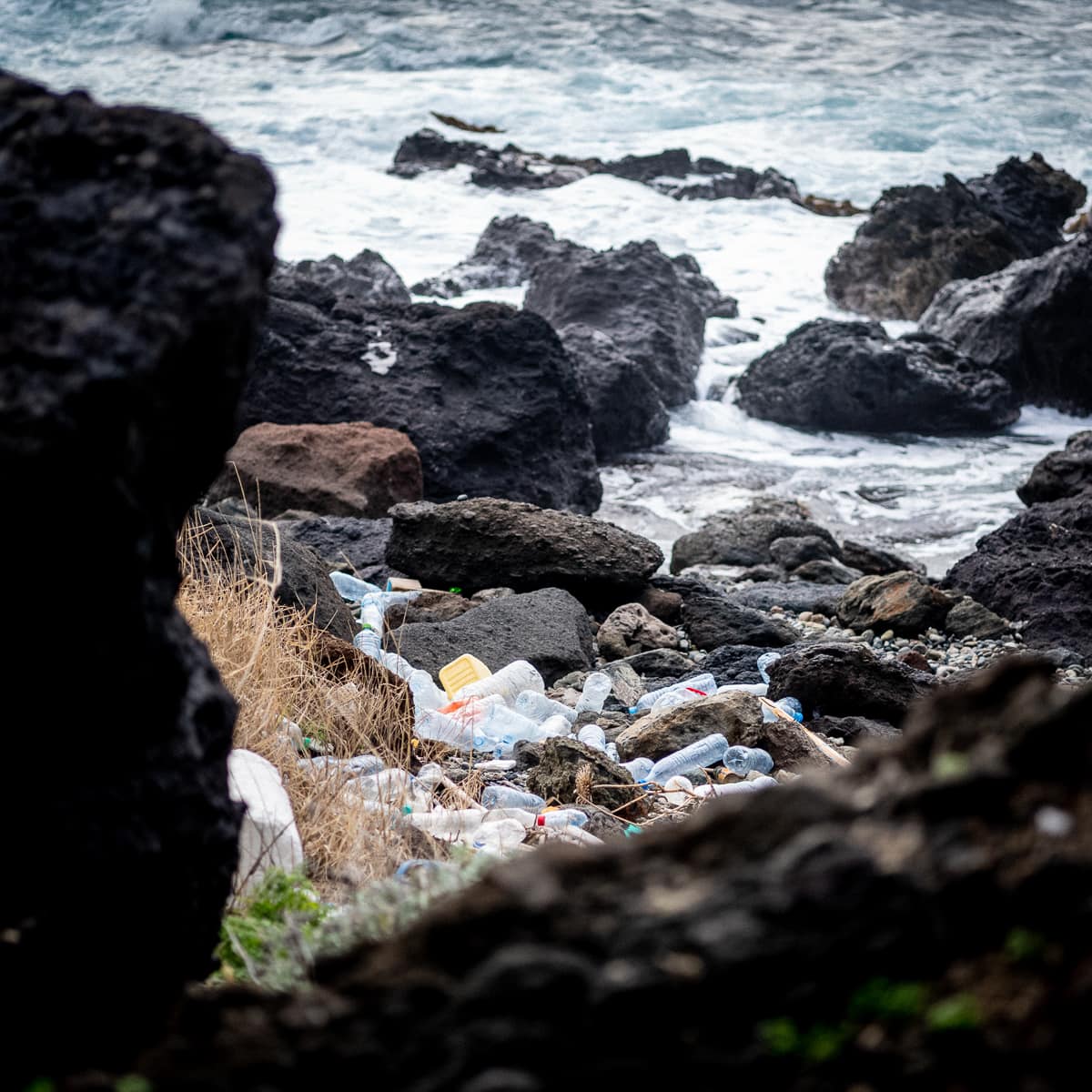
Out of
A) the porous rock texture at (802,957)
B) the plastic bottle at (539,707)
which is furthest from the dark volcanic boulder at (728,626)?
the porous rock texture at (802,957)

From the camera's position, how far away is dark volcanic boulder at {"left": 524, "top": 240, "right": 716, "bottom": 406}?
15125mm

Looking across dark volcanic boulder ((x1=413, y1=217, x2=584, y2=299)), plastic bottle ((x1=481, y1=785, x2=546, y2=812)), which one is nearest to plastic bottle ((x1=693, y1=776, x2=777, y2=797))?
plastic bottle ((x1=481, y1=785, x2=546, y2=812))

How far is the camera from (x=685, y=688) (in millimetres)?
5270

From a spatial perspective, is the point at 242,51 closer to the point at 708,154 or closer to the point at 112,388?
the point at 708,154

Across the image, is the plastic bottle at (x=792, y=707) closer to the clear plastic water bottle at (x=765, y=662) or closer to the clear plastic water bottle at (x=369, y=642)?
the clear plastic water bottle at (x=765, y=662)

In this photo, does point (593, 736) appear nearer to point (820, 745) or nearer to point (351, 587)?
point (820, 745)

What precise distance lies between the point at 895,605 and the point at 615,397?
6.68 m

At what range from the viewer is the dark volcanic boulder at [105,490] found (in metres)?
1.35

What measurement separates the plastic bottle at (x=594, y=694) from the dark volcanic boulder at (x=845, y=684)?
2.30 ft

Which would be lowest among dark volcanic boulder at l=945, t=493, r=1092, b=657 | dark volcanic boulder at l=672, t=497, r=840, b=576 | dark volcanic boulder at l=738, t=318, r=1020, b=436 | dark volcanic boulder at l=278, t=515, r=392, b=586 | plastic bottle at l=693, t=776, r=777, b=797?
dark volcanic boulder at l=738, t=318, r=1020, b=436

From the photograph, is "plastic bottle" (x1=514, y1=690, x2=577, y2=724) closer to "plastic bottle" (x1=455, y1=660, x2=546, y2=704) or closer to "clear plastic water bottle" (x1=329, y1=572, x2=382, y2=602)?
"plastic bottle" (x1=455, y1=660, x2=546, y2=704)

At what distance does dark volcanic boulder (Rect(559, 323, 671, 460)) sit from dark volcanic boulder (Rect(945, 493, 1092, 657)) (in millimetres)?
5534

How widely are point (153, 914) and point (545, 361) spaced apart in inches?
348

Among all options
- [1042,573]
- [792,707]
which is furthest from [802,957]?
[1042,573]
